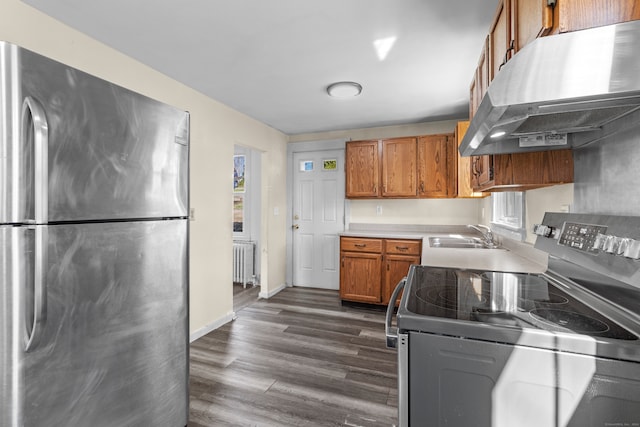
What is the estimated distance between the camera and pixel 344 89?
2.81 m

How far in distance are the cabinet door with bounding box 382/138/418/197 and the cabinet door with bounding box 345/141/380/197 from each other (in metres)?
0.11

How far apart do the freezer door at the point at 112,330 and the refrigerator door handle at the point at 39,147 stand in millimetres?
92

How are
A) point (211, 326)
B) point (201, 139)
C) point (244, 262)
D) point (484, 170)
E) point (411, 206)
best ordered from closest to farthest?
point (484, 170) → point (201, 139) → point (211, 326) → point (411, 206) → point (244, 262)

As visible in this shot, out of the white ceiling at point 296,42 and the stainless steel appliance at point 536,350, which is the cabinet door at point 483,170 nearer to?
the stainless steel appliance at point 536,350

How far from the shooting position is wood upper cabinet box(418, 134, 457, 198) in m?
3.78

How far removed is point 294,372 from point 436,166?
9.39 ft

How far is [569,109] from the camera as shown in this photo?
88 centimetres

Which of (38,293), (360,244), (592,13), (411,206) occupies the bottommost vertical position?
(360,244)

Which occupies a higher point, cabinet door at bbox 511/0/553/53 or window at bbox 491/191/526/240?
cabinet door at bbox 511/0/553/53

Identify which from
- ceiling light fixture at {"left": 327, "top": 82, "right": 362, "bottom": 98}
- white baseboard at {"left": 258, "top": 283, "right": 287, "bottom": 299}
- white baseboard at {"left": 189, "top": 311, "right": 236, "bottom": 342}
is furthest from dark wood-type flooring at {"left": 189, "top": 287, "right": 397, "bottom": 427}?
ceiling light fixture at {"left": 327, "top": 82, "right": 362, "bottom": 98}

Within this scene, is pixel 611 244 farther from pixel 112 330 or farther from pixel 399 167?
pixel 399 167

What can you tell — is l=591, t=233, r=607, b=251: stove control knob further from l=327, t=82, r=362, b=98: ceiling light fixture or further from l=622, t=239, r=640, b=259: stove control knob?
l=327, t=82, r=362, b=98: ceiling light fixture

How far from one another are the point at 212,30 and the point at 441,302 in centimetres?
204

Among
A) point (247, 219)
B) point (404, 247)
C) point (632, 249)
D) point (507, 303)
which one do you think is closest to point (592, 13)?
point (632, 249)
